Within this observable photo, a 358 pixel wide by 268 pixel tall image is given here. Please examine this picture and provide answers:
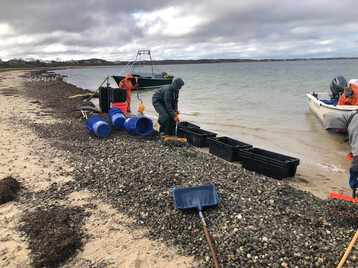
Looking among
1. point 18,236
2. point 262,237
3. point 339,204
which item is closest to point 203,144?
point 339,204

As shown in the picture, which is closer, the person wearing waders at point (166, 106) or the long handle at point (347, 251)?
the long handle at point (347, 251)

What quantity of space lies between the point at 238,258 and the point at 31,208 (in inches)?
119

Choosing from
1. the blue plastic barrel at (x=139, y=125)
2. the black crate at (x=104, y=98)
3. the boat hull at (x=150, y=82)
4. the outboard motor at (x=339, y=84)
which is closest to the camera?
the blue plastic barrel at (x=139, y=125)

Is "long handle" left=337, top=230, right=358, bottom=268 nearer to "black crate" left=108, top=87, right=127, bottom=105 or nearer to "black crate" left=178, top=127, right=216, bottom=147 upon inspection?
"black crate" left=178, top=127, right=216, bottom=147

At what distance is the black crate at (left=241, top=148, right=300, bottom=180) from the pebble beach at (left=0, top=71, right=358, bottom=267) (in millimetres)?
241

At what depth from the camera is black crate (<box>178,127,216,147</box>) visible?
7.17m

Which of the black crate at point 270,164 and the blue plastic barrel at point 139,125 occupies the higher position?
the blue plastic barrel at point 139,125

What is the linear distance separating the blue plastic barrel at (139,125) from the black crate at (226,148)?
191 cm

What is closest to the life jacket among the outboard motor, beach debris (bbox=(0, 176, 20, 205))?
the outboard motor

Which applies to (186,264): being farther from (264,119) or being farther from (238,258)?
(264,119)

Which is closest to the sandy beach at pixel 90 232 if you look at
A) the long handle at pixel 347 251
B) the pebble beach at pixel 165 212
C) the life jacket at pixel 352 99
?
the pebble beach at pixel 165 212

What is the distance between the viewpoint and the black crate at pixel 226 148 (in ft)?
19.6

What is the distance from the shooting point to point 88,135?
7426 mm

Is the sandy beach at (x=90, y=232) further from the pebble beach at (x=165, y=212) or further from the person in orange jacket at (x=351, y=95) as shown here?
the person in orange jacket at (x=351, y=95)
